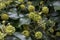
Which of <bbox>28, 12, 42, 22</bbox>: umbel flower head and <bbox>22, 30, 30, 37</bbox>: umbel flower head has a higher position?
<bbox>28, 12, 42, 22</bbox>: umbel flower head

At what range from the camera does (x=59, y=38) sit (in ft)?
5.02

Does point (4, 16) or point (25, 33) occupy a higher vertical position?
point (4, 16)

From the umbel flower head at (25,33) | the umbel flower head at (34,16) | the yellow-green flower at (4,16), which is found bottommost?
the umbel flower head at (25,33)

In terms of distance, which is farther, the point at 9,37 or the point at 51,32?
the point at 51,32

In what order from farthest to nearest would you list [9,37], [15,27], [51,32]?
[51,32]
[15,27]
[9,37]

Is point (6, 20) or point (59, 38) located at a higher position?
point (6, 20)

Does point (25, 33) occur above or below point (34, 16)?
below

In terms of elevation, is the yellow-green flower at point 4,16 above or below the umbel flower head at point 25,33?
above

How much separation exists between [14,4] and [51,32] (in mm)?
383

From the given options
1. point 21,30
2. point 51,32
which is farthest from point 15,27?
point 51,32

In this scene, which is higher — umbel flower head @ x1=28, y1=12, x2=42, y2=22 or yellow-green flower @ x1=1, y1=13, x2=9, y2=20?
yellow-green flower @ x1=1, y1=13, x2=9, y2=20

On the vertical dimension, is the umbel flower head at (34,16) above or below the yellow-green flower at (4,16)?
below

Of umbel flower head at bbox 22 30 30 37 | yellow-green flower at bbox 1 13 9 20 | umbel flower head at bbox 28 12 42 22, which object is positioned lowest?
umbel flower head at bbox 22 30 30 37

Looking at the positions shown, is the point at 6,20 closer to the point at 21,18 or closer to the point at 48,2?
the point at 21,18
